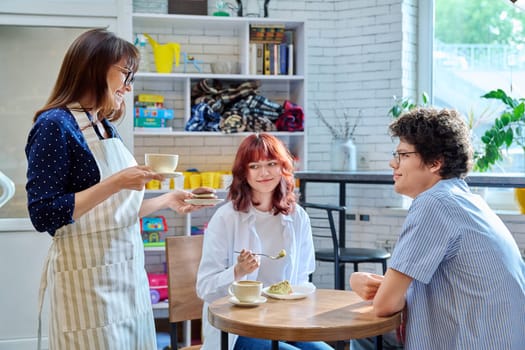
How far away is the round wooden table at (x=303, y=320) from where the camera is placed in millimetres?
2020

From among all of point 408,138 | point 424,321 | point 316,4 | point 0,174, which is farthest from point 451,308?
point 316,4

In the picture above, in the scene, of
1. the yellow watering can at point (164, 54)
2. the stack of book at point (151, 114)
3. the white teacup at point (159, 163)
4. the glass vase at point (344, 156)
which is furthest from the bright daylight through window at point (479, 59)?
the white teacup at point (159, 163)

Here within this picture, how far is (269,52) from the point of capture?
5211 millimetres

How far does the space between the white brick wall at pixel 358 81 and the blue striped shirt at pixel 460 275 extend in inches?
127

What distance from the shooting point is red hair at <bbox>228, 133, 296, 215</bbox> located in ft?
9.45

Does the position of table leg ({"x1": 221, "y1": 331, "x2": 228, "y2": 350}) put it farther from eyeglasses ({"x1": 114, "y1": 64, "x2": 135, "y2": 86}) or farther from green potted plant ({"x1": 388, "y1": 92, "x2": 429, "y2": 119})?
green potted plant ({"x1": 388, "y1": 92, "x2": 429, "y2": 119})

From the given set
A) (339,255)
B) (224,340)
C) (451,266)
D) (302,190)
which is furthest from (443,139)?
(302,190)

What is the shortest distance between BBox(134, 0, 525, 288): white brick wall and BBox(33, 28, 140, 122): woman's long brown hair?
304 centimetres

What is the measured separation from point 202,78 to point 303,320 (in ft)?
10.8

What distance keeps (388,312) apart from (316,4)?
3911 mm

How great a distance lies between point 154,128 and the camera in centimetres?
496

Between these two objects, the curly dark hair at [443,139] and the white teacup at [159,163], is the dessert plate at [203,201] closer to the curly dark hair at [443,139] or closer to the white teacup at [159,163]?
the white teacup at [159,163]

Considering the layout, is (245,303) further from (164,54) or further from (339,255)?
(164,54)

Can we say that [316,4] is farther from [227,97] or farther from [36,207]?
[36,207]
